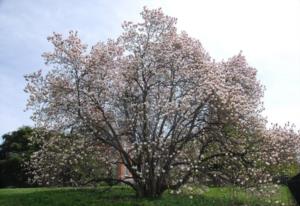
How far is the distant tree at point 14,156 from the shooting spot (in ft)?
142

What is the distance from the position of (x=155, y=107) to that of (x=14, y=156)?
29659 millimetres

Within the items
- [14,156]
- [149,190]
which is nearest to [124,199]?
[149,190]

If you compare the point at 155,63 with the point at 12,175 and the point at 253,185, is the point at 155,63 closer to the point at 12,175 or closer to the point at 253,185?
the point at 253,185

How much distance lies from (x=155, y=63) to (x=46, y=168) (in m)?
5.65

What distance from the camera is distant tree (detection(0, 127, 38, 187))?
43.2 m

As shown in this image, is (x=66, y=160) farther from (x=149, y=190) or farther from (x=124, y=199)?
(x=149, y=190)

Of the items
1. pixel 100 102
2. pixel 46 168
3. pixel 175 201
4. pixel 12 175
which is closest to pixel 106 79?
pixel 100 102

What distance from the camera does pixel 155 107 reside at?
17969mm

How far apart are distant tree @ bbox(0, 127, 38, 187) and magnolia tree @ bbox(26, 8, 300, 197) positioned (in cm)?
2327

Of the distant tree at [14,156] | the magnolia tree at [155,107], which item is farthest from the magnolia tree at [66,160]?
the distant tree at [14,156]

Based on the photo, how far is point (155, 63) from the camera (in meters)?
19.0

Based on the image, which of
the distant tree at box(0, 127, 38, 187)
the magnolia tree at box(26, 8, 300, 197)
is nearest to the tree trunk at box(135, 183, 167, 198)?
the magnolia tree at box(26, 8, 300, 197)

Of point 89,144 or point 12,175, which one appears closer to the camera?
point 89,144

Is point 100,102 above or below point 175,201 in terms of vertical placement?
above
